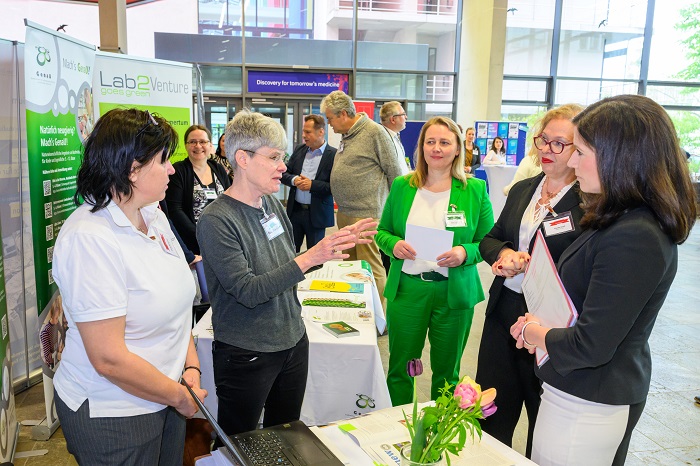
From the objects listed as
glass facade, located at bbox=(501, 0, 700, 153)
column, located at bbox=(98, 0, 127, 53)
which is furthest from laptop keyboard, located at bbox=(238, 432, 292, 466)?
glass facade, located at bbox=(501, 0, 700, 153)

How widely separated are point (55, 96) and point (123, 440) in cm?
198

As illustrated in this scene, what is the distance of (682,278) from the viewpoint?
639 cm

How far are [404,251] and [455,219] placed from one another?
11.4 inches

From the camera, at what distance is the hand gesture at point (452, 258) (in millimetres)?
2324

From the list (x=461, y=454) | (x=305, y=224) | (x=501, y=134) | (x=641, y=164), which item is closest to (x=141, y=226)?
(x=461, y=454)

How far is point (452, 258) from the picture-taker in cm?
233

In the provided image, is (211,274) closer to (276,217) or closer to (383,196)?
(276,217)

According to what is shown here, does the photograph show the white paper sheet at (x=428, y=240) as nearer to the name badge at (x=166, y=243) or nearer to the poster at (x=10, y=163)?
the name badge at (x=166, y=243)

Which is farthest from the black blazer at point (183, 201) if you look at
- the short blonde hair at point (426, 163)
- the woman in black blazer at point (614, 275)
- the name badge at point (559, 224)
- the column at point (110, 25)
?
the woman in black blazer at point (614, 275)

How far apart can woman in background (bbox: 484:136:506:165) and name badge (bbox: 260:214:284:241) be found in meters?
7.68

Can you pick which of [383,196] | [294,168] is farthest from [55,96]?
[294,168]

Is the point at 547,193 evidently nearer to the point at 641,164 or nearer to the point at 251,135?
the point at 641,164

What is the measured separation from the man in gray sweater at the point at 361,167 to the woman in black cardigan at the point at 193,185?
894 millimetres

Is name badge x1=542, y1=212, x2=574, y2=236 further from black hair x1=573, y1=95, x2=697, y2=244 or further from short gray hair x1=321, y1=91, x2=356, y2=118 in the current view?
short gray hair x1=321, y1=91, x2=356, y2=118
